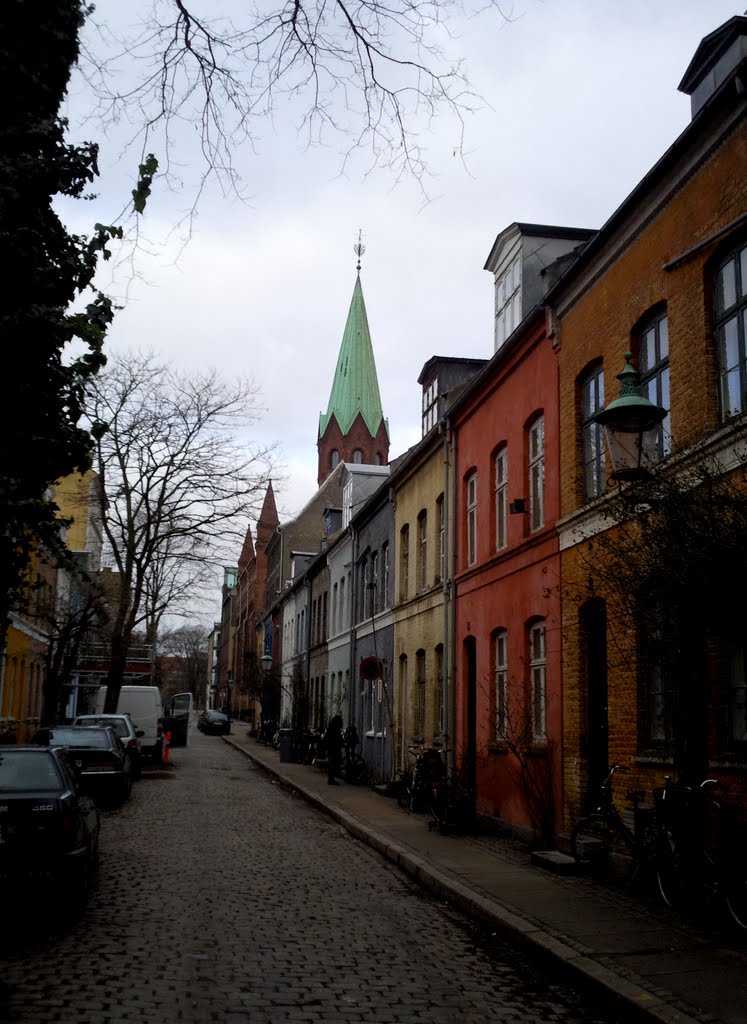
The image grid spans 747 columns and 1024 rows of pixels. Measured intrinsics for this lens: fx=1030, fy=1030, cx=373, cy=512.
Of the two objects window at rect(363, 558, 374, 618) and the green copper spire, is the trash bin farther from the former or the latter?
the green copper spire

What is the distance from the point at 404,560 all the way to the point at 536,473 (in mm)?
9282

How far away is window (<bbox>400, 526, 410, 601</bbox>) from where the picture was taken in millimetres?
23469

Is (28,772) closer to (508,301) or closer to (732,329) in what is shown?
(732,329)

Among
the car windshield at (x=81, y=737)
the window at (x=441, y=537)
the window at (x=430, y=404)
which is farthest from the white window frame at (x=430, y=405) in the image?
the car windshield at (x=81, y=737)

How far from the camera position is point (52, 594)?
118ft

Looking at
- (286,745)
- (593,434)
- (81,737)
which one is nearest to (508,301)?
(593,434)

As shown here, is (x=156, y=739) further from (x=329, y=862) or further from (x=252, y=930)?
(x=252, y=930)

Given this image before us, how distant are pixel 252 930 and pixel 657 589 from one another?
434cm

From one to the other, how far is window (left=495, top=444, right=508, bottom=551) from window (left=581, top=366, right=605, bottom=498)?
10.5 feet

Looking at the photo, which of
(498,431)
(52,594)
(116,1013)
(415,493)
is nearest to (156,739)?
(52,594)

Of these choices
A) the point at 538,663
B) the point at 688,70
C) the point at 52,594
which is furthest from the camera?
the point at 52,594

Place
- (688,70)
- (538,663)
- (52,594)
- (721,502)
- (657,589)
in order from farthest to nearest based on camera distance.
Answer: (52,594), (538,663), (688,70), (657,589), (721,502)

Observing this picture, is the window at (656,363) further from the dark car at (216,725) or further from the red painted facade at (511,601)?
the dark car at (216,725)

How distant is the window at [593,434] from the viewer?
12474mm
